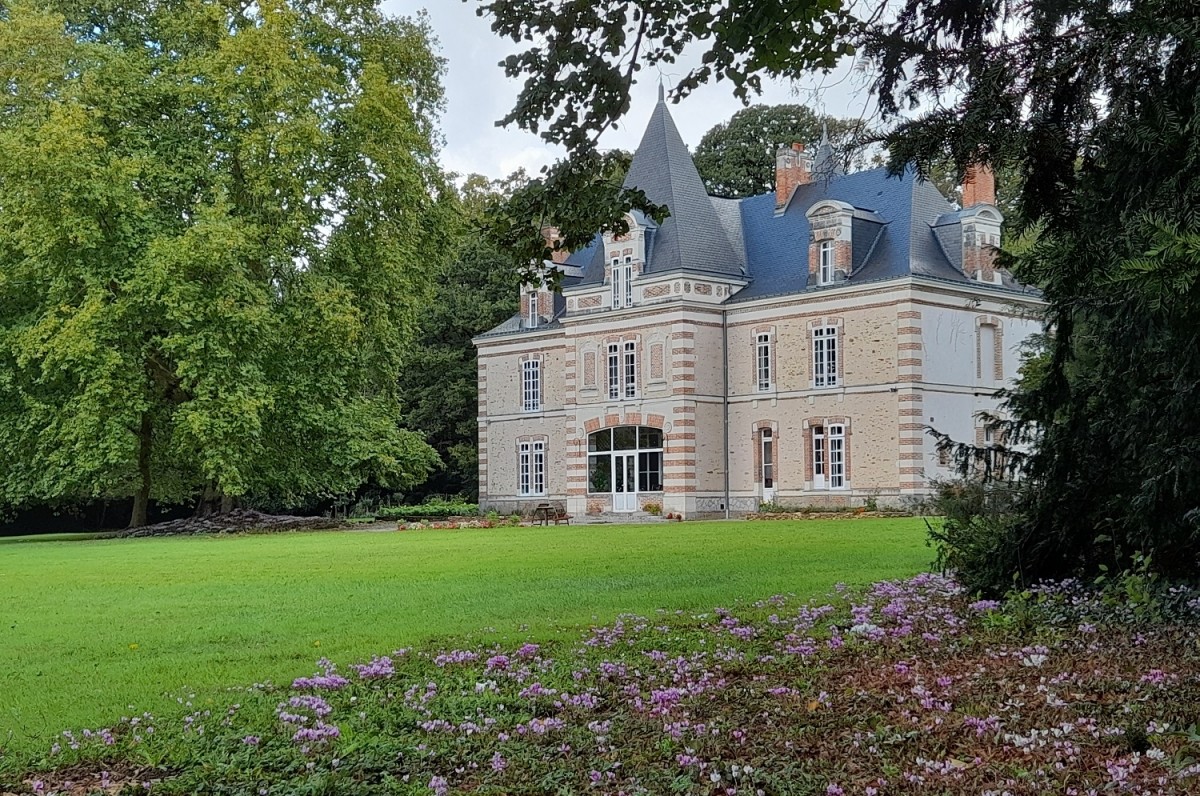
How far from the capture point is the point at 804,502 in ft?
116

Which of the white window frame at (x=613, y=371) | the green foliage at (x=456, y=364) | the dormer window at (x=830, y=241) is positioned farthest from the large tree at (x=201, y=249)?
the green foliage at (x=456, y=364)

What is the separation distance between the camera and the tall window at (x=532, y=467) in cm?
4319

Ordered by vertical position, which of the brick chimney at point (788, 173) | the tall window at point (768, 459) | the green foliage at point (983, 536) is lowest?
the green foliage at point (983, 536)

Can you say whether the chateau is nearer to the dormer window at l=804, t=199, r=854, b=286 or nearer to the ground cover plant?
the dormer window at l=804, t=199, r=854, b=286

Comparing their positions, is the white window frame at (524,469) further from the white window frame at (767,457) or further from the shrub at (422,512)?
the white window frame at (767,457)

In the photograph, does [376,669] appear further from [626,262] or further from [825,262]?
[626,262]

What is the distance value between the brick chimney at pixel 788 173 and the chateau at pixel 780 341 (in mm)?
68

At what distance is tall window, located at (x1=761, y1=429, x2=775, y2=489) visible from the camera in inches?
1437

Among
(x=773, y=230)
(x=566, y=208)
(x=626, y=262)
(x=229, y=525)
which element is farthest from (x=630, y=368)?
(x=566, y=208)

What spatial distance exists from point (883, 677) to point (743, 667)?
0.89m

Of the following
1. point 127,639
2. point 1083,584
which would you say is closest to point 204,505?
point 127,639

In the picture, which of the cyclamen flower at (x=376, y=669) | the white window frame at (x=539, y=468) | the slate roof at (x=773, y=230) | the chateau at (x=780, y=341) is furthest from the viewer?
the white window frame at (x=539, y=468)

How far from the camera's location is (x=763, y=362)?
1448 inches

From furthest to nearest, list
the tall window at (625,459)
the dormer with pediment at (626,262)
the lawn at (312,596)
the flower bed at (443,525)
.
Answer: the tall window at (625,459)
the dormer with pediment at (626,262)
the flower bed at (443,525)
the lawn at (312,596)
